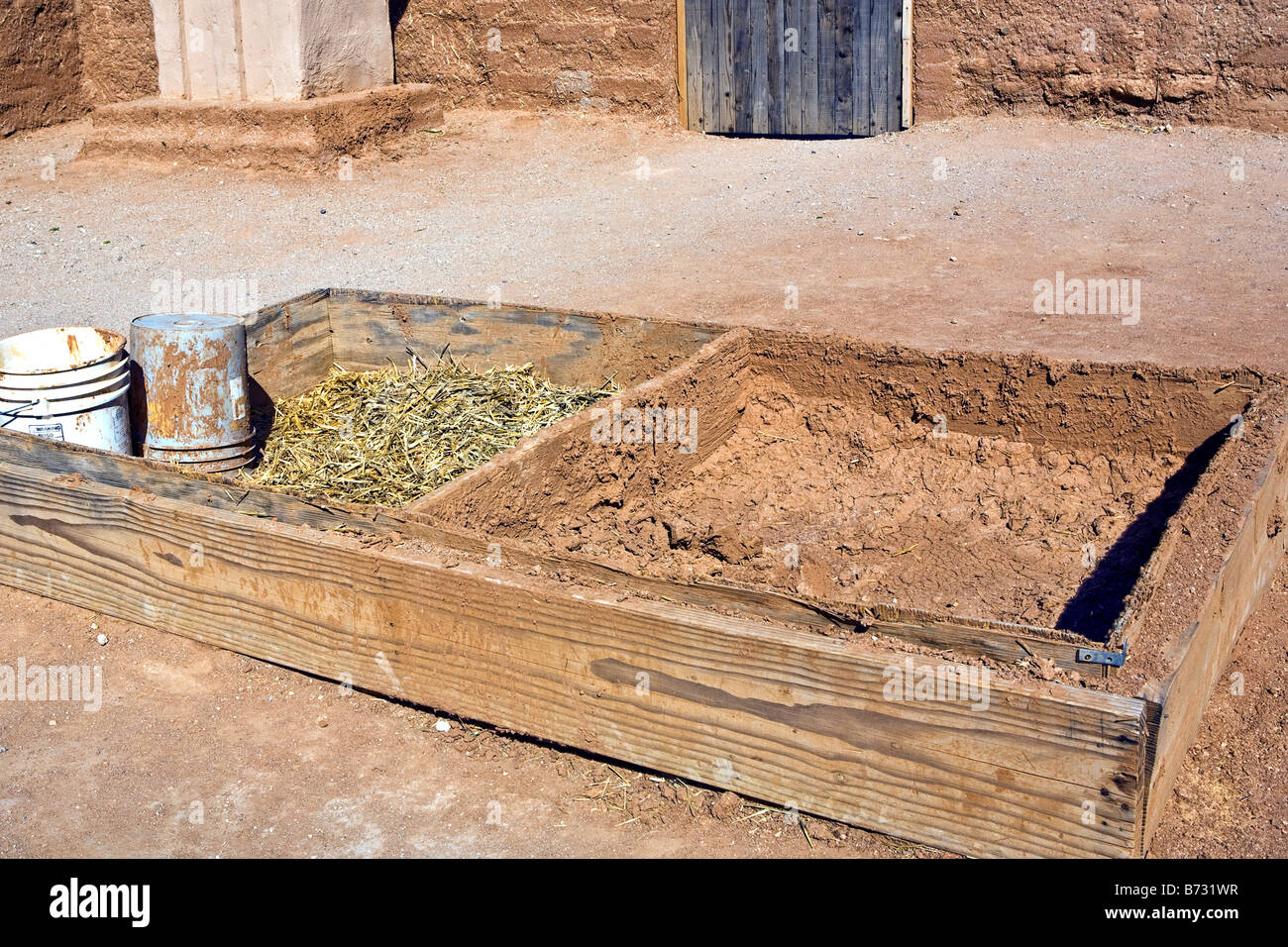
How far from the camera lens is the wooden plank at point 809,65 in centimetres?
1043

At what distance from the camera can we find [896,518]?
473 centimetres

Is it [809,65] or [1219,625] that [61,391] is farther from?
[809,65]

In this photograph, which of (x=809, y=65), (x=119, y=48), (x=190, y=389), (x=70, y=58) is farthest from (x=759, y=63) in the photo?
(x=190, y=389)

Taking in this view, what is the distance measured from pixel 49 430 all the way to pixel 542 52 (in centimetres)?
794

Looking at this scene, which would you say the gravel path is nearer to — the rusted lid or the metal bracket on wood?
the rusted lid

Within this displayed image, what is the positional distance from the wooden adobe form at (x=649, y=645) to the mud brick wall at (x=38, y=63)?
8.41 meters

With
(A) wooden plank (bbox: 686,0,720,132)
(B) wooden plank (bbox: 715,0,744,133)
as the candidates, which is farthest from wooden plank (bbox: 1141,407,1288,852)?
(A) wooden plank (bbox: 686,0,720,132)

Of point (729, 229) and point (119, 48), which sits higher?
point (119, 48)

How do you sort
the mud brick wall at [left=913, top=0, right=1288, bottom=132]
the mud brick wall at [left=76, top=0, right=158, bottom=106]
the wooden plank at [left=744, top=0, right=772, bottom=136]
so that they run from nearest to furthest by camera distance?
the mud brick wall at [left=913, top=0, right=1288, bottom=132]
the wooden plank at [left=744, top=0, right=772, bottom=136]
the mud brick wall at [left=76, top=0, right=158, bottom=106]

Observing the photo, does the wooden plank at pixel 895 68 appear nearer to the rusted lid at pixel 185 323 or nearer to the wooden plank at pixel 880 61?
the wooden plank at pixel 880 61

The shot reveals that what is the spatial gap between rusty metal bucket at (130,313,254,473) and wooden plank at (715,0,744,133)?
7207 mm

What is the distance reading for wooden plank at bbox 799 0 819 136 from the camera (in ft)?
34.2

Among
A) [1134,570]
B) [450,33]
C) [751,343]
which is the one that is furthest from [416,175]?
[1134,570]

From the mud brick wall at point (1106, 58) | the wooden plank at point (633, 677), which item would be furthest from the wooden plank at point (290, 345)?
the mud brick wall at point (1106, 58)
